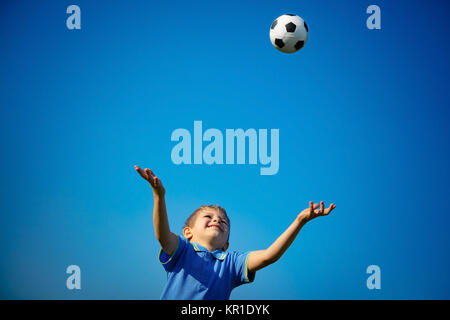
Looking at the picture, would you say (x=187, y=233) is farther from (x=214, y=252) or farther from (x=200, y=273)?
(x=200, y=273)

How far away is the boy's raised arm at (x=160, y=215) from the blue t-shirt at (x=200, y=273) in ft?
0.30

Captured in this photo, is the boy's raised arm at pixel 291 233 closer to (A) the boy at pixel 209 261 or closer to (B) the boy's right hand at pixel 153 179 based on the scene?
(A) the boy at pixel 209 261

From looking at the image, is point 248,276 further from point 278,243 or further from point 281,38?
point 281,38

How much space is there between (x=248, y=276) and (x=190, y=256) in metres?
0.51

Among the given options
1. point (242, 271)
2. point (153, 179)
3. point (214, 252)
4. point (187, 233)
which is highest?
point (153, 179)

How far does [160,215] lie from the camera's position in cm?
320

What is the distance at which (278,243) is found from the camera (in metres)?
3.37

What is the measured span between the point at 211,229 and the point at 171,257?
0.47 m

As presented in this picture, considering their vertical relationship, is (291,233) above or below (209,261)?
above

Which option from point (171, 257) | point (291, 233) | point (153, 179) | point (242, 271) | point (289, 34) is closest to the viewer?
point (153, 179)

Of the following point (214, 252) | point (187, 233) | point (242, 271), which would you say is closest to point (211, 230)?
point (214, 252)

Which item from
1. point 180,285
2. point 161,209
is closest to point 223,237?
point 180,285

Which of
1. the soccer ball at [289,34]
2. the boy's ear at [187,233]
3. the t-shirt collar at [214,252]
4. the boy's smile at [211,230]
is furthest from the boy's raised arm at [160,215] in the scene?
the soccer ball at [289,34]

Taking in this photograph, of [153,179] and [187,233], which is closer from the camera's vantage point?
[153,179]
